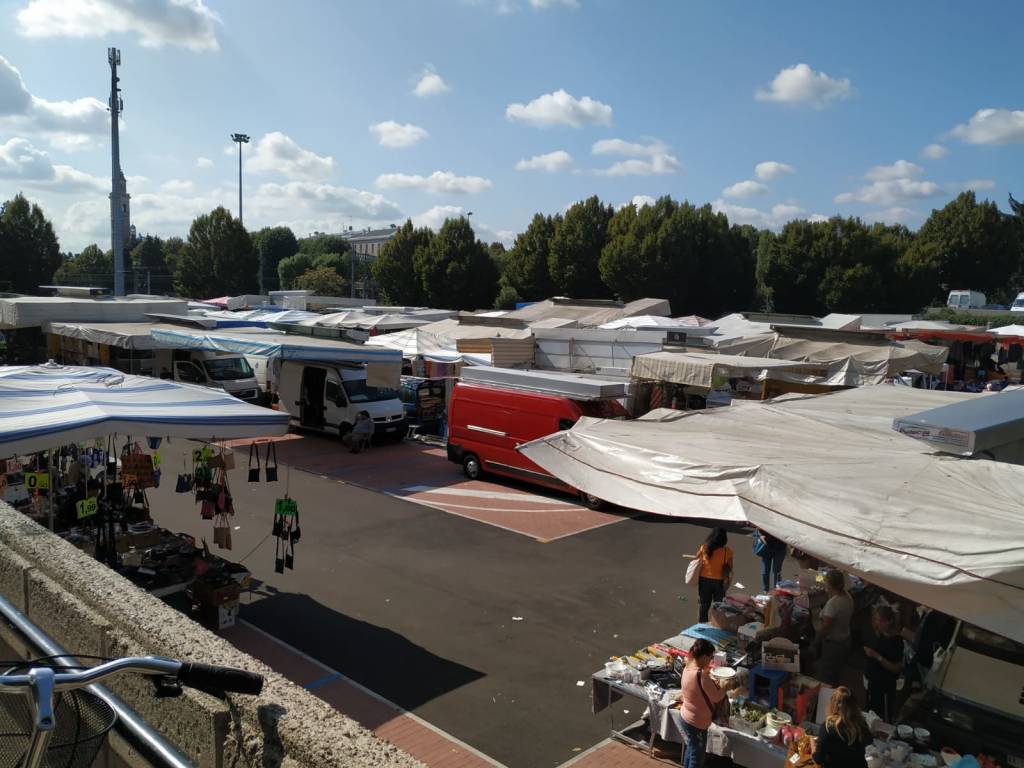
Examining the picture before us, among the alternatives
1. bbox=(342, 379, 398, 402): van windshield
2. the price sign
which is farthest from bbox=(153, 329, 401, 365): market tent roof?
the price sign

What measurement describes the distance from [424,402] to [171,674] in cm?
2209

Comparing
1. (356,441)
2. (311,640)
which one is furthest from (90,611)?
(356,441)

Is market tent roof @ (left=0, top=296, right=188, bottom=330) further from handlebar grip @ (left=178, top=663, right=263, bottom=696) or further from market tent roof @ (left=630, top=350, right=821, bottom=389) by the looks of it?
handlebar grip @ (left=178, top=663, right=263, bottom=696)


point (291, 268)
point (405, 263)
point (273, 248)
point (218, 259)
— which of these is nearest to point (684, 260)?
A: point (405, 263)

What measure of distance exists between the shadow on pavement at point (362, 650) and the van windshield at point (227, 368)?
16.0 meters

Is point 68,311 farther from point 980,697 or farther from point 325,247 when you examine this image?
point 325,247

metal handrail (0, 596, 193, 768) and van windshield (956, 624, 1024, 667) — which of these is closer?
metal handrail (0, 596, 193, 768)

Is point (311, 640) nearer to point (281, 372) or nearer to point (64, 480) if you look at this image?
point (64, 480)

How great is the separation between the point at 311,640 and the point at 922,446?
726 centimetres

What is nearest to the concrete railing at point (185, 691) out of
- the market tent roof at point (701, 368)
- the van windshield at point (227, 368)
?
the market tent roof at point (701, 368)

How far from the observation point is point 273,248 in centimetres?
11281

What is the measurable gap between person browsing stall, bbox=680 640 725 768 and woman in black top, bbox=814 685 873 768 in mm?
993

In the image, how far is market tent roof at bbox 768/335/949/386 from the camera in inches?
731

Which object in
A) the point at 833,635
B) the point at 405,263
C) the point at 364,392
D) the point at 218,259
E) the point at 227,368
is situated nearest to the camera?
the point at 833,635
